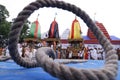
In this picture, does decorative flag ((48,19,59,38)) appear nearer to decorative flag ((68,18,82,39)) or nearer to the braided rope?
decorative flag ((68,18,82,39))

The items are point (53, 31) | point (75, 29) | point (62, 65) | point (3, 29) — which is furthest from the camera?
point (3, 29)

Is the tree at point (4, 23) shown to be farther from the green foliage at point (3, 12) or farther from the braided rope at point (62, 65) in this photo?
the braided rope at point (62, 65)

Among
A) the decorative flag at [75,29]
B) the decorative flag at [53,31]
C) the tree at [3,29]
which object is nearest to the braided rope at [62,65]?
the decorative flag at [53,31]

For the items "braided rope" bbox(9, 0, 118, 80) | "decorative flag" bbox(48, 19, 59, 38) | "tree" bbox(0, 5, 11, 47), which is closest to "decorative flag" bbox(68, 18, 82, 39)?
"decorative flag" bbox(48, 19, 59, 38)

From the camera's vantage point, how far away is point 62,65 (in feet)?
5.18

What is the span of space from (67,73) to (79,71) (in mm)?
64

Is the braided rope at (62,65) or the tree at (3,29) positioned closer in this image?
the braided rope at (62,65)

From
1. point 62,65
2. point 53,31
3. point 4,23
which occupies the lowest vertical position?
point 62,65

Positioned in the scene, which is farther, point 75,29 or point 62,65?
point 75,29

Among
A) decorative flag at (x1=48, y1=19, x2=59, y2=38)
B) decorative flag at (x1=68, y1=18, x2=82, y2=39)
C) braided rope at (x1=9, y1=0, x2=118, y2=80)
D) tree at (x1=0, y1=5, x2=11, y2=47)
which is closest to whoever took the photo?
braided rope at (x1=9, y1=0, x2=118, y2=80)

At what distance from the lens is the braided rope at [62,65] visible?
154 cm

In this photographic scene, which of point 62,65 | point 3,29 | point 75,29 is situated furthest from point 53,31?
point 3,29

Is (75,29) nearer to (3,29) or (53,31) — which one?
(53,31)

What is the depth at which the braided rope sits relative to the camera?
1536 millimetres
